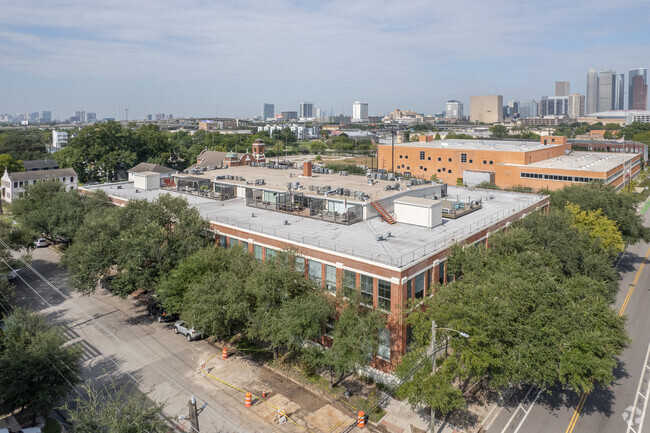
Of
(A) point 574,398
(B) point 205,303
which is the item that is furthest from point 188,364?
(A) point 574,398

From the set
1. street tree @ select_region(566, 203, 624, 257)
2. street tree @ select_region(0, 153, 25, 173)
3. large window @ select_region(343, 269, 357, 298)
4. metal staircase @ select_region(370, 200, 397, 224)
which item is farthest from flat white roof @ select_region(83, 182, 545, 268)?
street tree @ select_region(0, 153, 25, 173)

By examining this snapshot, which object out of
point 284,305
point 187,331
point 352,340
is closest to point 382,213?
point 284,305

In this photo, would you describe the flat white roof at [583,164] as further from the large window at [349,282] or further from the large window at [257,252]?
the large window at [257,252]

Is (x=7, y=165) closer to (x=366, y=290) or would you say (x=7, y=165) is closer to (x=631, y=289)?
(x=366, y=290)

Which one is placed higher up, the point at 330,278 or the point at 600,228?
the point at 600,228

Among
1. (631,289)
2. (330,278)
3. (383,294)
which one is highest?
(330,278)

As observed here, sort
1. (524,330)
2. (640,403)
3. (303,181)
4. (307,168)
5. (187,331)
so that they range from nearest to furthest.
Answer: (524,330) < (640,403) < (187,331) < (303,181) < (307,168)

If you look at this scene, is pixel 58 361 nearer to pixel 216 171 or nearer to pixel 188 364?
pixel 188 364
